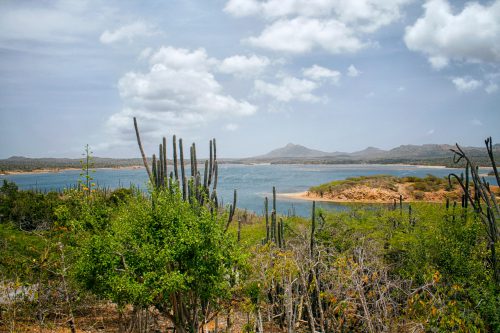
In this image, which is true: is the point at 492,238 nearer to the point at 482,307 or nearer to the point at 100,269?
the point at 482,307

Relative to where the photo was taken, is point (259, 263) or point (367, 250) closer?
point (259, 263)

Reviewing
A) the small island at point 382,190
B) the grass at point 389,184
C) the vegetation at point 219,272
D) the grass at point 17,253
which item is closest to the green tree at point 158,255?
the vegetation at point 219,272

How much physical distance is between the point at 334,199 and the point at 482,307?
48.7 metres

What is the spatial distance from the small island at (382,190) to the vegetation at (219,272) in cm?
4227

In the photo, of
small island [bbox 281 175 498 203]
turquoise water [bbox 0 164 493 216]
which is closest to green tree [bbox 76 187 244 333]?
turquoise water [bbox 0 164 493 216]

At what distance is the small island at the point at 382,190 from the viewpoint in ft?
179

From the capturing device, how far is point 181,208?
26.7 feet

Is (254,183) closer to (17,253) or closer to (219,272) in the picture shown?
(17,253)

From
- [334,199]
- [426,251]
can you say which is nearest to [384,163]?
[334,199]

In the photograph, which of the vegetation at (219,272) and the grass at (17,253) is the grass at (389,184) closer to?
the vegetation at (219,272)

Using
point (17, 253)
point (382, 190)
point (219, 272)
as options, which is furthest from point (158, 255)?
point (382, 190)

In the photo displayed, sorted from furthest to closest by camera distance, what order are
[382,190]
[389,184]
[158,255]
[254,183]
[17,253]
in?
[254,183] < [389,184] < [382,190] < [17,253] < [158,255]

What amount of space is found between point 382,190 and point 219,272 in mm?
52366

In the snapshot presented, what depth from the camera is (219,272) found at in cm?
810
